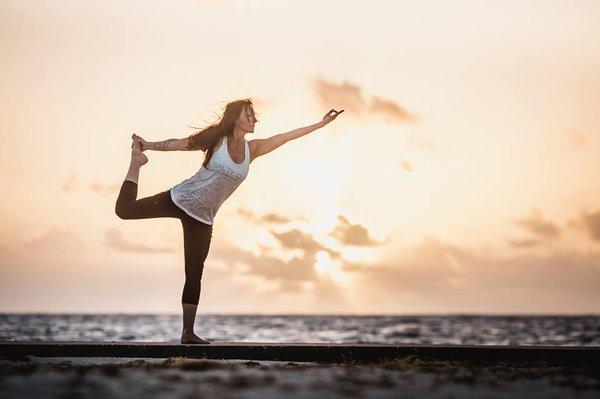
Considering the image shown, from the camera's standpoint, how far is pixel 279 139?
914cm

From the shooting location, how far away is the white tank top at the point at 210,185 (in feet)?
28.3

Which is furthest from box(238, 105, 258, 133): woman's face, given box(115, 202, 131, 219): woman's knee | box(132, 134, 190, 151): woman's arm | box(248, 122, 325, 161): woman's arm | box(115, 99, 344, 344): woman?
box(115, 202, 131, 219): woman's knee

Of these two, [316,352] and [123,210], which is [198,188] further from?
[316,352]

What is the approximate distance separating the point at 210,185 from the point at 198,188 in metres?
0.13

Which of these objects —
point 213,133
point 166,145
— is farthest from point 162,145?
point 213,133

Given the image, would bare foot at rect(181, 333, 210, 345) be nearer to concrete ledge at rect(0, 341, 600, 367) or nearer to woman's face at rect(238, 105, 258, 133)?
concrete ledge at rect(0, 341, 600, 367)

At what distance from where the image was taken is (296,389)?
4961mm

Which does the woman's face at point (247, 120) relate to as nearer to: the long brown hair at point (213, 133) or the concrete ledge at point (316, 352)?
the long brown hair at point (213, 133)

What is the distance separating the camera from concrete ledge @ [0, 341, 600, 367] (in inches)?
309

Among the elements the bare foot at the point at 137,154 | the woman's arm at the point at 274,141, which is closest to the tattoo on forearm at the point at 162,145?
the bare foot at the point at 137,154

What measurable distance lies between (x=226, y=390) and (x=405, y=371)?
6.39 feet

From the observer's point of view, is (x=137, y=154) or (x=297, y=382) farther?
(x=137, y=154)

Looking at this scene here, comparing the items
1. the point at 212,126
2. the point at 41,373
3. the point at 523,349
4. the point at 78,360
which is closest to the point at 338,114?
the point at 212,126

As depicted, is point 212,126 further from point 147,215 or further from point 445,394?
point 445,394
